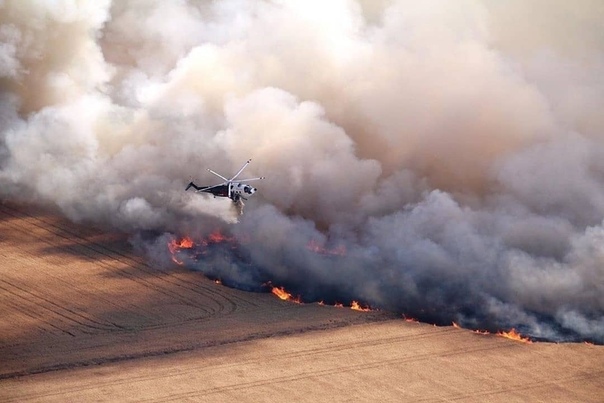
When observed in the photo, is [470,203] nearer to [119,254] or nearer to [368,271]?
[368,271]

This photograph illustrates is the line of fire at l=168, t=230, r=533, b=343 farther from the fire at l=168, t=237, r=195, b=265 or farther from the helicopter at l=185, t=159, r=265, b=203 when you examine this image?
the helicopter at l=185, t=159, r=265, b=203

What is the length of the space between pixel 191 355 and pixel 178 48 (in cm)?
2519

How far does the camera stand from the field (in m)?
28.5

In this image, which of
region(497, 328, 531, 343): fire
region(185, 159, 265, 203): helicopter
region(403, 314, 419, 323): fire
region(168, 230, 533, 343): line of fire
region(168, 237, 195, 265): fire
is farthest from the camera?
region(168, 237, 195, 265): fire

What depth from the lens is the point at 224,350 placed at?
3092 cm

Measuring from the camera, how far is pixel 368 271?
115 ft

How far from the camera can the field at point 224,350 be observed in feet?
93.6

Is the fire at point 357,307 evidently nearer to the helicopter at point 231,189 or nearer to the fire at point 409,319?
the fire at point 409,319

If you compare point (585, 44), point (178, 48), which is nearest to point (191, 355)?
point (178, 48)

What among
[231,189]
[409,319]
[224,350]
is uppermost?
[231,189]

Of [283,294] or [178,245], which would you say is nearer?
[283,294]

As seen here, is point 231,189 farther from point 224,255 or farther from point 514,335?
point 514,335

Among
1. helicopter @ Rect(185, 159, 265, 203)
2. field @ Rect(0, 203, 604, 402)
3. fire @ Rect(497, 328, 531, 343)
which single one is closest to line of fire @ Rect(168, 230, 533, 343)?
field @ Rect(0, 203, 604, 402)

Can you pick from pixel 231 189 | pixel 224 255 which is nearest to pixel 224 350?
pixel 224 255
